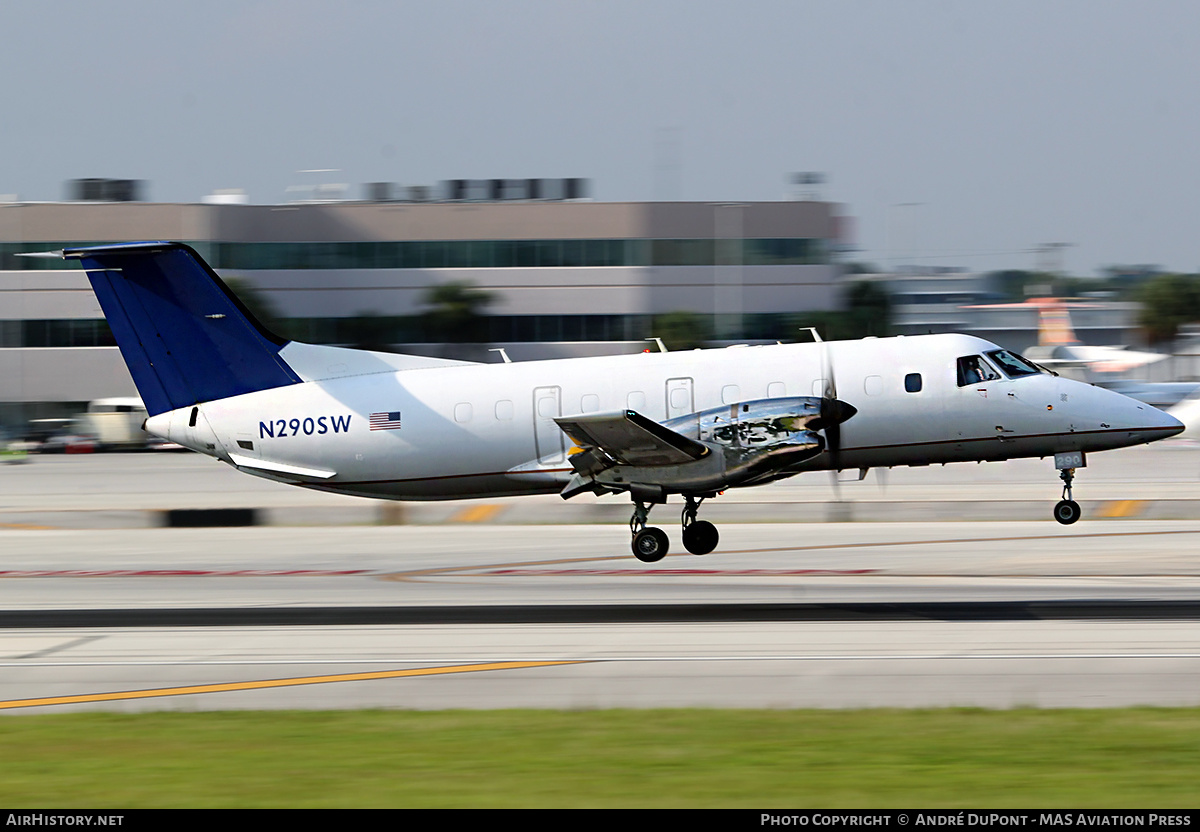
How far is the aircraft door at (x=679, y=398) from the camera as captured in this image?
1892 centimetres

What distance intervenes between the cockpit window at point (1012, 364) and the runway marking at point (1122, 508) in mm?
8140

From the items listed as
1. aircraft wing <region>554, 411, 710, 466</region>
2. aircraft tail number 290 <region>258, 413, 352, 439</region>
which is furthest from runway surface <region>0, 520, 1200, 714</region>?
aircraft tail number 290 <region>258, 413, 352, 439</region>

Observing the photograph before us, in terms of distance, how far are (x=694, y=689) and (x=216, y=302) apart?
1211 centimetres

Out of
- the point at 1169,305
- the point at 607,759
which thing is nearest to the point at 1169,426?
the point at 607,759

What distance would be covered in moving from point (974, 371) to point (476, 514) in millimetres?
12481

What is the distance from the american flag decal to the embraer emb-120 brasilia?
0.02 meters

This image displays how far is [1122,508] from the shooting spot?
2619cm

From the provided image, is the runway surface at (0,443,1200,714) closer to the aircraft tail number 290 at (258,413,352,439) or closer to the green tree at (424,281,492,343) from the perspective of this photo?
the aircraft tail number 290 at (258,413,352,439)

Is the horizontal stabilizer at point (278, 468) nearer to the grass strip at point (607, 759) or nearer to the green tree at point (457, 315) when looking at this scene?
the grass strip at point (607, 759)

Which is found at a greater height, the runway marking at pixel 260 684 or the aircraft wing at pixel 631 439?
the aircraft wing at pixel 631 439

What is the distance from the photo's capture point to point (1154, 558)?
65.3 ft

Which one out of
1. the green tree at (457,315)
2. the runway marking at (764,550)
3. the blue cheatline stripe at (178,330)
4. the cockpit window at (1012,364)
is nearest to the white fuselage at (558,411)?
the cockpit window at (1012,364)

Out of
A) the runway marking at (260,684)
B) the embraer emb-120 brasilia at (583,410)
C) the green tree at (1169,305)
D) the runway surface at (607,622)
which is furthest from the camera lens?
the green tree at (1169,305)
